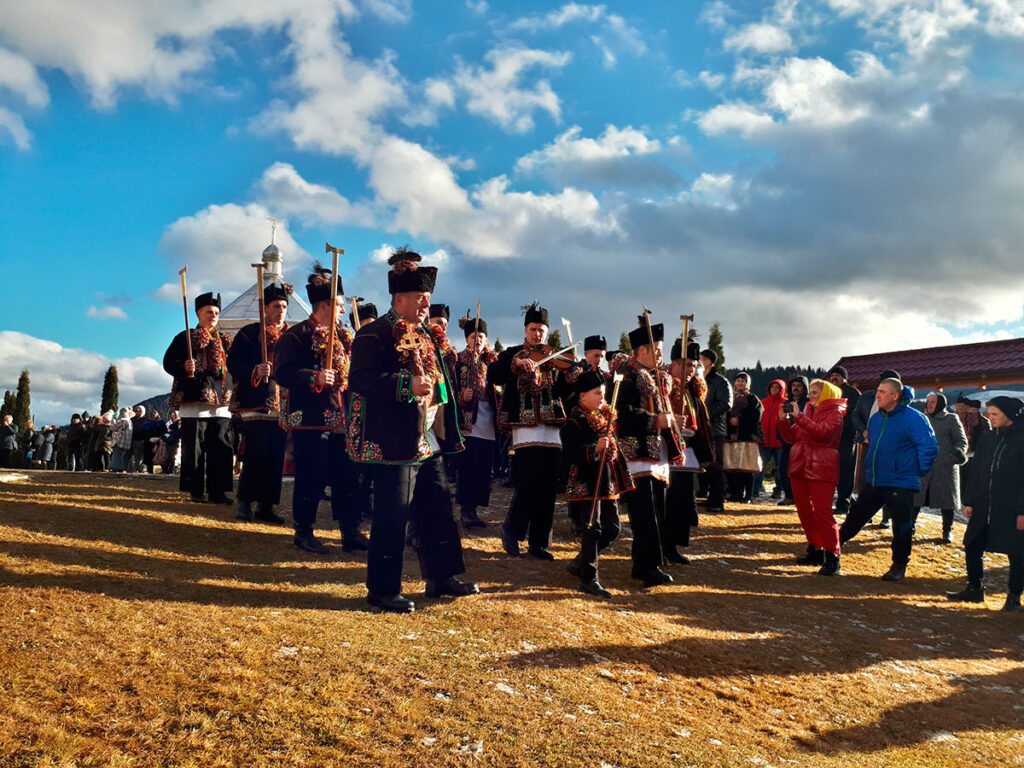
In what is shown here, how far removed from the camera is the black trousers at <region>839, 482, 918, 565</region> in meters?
8.30

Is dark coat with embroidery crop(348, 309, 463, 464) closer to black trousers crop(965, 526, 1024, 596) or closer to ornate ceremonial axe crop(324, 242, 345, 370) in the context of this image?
ornate ceremonial axe crop(324, 242, 345, 370)

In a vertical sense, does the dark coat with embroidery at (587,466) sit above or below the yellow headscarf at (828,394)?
below

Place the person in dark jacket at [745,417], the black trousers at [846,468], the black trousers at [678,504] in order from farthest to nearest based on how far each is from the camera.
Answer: the person in dark jacket at [745,417] < the black trousers at [846,468] < the black trousers at [678,504]

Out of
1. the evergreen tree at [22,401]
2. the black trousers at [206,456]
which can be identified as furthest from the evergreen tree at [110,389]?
the black trousers at [206,456]

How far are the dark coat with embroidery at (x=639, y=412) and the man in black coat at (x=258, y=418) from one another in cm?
343

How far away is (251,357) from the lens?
7.70 metres

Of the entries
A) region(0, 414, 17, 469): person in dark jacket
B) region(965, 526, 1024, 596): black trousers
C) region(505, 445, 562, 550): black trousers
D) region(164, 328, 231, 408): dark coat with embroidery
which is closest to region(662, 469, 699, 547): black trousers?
region(505, 445, 562, 550): black trousers

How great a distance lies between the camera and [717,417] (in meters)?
11.5

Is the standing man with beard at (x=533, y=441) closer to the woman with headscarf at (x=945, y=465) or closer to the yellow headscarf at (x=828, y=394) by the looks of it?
the yellow headscarf at (x=828, y=394)

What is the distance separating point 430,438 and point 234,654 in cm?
199

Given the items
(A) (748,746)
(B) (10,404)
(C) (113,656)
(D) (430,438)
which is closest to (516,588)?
(D) (430,438)

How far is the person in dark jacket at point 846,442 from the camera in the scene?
37.0 ft

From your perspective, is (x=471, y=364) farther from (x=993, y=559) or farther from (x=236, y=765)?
(x=993, y=559)

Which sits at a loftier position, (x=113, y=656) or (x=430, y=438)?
(x=430, y=438)
